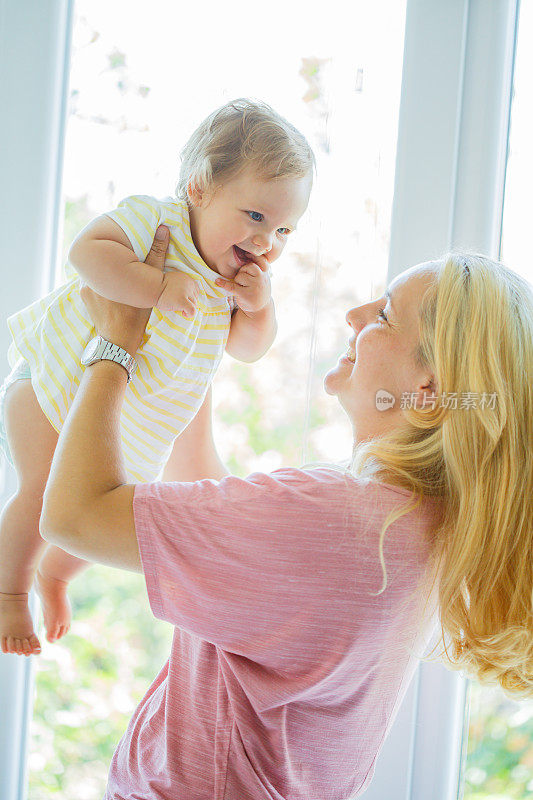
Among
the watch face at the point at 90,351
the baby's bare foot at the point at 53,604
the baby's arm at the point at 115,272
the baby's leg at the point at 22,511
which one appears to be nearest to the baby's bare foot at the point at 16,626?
the baby's leg at the point at 22,511

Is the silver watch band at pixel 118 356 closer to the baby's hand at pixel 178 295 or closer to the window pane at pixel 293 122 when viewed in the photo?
the baby's hand at pixel 178 295

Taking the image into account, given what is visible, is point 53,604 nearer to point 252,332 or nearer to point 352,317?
point 252,332

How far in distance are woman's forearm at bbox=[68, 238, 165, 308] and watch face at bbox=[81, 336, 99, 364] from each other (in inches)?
2.7

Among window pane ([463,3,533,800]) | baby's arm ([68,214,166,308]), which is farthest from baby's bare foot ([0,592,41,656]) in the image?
window pane ([463,3,533,800])

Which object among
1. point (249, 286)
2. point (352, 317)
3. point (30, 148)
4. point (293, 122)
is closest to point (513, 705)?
point (352, 317)

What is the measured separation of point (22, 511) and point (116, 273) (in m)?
0.41

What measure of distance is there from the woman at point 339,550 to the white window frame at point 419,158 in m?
0.38

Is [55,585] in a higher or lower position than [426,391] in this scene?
lower

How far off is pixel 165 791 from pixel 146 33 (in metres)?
1.30

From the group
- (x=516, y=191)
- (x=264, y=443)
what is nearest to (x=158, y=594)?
(x=264, y=443)

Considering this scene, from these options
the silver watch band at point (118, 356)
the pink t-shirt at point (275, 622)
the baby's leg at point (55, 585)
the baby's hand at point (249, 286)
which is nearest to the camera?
the pink t-shirt at point (275, 622)

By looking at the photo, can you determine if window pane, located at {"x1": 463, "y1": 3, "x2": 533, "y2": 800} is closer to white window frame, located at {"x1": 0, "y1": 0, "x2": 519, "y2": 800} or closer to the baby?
white window frame, located at {"x1": 0, "y1": 0, "x2": 519, "y2": 800}

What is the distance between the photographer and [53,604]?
1290 millimetres

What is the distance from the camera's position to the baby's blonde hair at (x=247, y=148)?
1.09 meters
